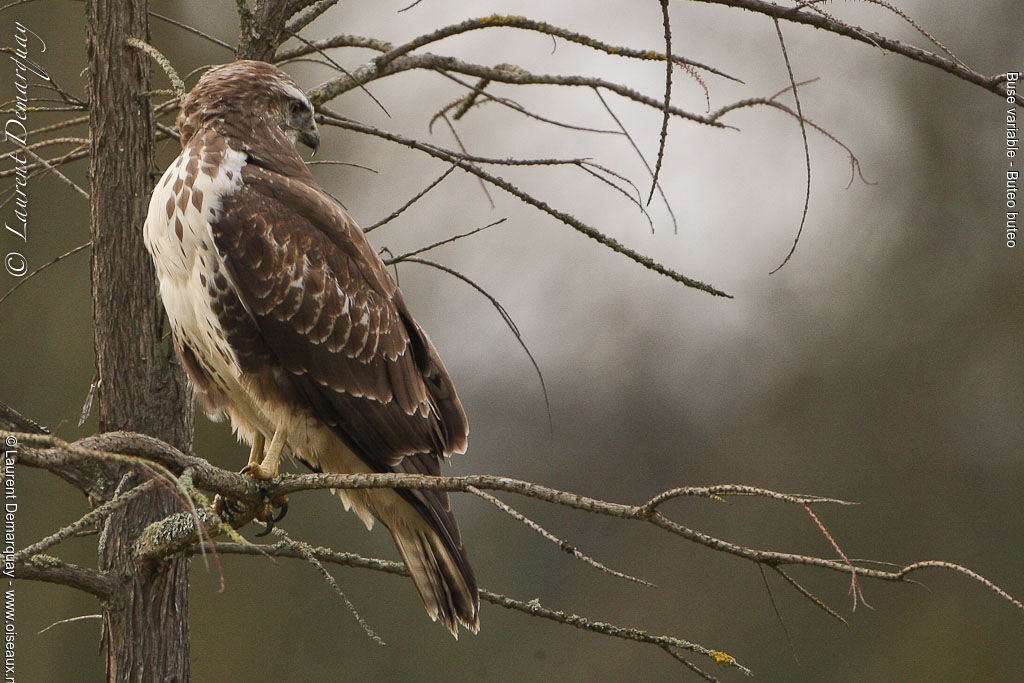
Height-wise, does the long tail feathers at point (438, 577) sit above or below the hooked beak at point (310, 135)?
below

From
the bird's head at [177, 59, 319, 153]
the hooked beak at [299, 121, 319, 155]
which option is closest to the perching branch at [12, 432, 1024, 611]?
the bird's head at [177, 59, 319, 153]

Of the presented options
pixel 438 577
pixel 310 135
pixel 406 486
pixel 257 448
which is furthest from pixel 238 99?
pixel 406 486

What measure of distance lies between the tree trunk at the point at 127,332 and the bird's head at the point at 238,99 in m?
0.27

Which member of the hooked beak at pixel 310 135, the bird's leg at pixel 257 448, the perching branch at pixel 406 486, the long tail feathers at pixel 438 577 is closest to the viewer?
the perching branch at pixel 406 486

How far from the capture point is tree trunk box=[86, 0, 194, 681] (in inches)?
116

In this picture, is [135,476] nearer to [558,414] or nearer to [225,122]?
[225,122]

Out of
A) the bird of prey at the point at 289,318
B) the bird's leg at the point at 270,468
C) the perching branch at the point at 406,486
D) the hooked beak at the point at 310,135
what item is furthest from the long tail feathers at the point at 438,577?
the hooked beak at the point at 310,135

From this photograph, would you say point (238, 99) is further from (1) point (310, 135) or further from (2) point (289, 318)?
(2) point (289, 318)

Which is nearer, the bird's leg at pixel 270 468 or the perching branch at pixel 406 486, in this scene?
the perching branch at pixel 406 486

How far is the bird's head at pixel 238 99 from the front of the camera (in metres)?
3.29

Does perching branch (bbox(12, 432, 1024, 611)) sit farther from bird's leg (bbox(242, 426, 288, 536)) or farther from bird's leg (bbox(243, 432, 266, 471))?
bird's leg (bbox(243, 432, 266, 471))

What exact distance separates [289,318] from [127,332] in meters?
0.44

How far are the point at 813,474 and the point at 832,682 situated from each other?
1662 millimetres

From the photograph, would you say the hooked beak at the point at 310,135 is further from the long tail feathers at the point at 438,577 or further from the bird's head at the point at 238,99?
the long tail feathers at the point at 438,577
